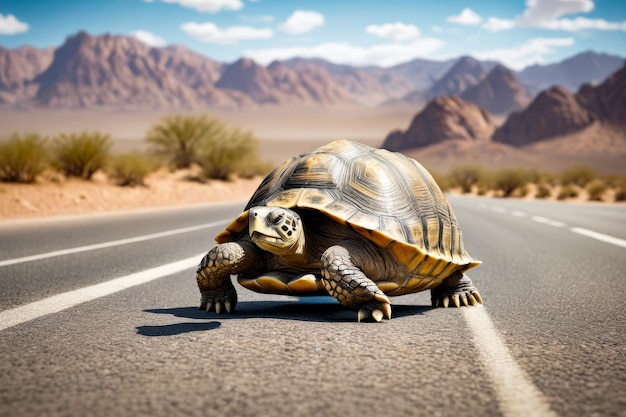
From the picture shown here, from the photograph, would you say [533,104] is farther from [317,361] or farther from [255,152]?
[317,361]

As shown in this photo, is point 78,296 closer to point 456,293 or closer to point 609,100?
point 456,293

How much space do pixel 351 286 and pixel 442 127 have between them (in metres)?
128

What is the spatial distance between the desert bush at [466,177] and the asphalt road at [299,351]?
4902cm

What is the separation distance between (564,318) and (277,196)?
7.38ft

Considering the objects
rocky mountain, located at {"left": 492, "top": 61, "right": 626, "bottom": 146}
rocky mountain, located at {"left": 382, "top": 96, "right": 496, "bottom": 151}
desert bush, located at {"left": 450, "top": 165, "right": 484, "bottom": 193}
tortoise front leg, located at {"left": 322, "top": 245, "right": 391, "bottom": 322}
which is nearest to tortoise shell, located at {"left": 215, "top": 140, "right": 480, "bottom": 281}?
tortoise front leg, located at {"left": 322, "top": 245, "right": 391, "bottom": 322}

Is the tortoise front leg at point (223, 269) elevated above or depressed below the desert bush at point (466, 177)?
below

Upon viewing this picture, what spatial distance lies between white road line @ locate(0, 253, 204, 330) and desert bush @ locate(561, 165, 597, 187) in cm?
4817

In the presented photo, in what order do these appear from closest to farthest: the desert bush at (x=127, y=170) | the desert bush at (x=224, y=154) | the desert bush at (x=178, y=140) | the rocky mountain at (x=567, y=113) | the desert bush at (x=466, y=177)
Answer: the desert bush at (x=127, y=170), the desert bush at (x=224, y=154), the desert bush at (x=178, y=140), the desert bush at (x=466, y=177), the rocky mountain at (x=567, y=113)

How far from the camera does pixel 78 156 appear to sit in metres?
21.0

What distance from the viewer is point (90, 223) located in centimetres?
1290

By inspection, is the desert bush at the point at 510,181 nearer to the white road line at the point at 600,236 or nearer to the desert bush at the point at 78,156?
the desert bush at the point at 78,156

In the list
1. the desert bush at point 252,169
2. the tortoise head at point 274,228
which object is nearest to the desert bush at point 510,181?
the desert bush at point 252,169

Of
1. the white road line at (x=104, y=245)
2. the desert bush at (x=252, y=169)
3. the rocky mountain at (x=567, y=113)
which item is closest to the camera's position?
the white road line at (x=104, y=245)

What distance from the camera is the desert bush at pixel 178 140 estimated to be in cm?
3091
